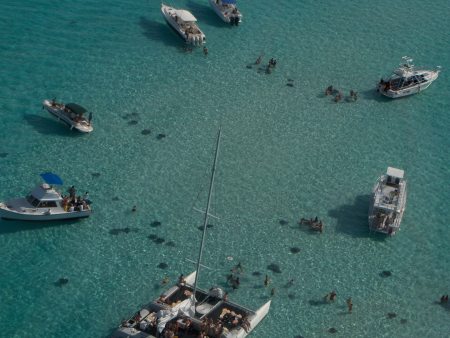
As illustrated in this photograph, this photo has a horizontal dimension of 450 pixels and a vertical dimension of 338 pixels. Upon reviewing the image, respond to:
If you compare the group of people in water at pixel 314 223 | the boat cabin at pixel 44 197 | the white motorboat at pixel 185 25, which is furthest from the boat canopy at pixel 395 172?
the white motorboat at pixel 185 25

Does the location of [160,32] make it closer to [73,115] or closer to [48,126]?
[73,115]

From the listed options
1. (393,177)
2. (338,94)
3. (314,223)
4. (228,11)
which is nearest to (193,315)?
(314,223)

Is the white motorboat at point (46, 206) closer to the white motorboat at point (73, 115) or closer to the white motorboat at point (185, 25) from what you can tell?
the white motorboat at point (73, 115)

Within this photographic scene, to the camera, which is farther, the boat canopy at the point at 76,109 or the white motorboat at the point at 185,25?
the white motorboat at the point at 185,25

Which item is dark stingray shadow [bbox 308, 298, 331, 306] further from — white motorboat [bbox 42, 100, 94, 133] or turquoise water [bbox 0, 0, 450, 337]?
white motorboat [bbox 42, 100, 94, 133]

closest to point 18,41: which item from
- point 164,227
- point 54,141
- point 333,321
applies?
point 54,141

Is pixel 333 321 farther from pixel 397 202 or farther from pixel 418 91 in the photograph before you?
pixel 418 91
